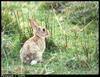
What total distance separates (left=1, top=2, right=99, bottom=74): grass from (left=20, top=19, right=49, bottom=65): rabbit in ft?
Answer: 0.30

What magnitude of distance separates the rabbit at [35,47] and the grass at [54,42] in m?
0.09

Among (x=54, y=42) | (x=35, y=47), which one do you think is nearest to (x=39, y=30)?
(x=35, y=47)

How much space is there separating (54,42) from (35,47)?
19.8 inches

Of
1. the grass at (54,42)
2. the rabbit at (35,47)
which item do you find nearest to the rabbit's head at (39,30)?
the rabbit at (35,47)

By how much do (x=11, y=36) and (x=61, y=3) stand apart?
117 cm

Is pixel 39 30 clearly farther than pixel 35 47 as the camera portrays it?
Yes

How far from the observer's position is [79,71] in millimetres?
7141

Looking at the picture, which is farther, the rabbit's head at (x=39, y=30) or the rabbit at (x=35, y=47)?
the rabbit's head at (x=39, y=30)

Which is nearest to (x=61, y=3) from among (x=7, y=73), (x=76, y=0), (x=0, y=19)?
(x=76, y=0)

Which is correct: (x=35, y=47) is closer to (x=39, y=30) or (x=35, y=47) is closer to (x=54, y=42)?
(x=39, y=30)

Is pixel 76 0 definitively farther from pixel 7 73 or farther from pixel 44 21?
pixel 7 73

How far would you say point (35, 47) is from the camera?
7.16 meters

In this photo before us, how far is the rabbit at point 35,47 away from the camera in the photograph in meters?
7.10

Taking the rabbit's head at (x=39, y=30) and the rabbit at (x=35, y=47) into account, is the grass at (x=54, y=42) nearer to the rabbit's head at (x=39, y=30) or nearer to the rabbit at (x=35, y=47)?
the rabbit at (x=35, y=47)
